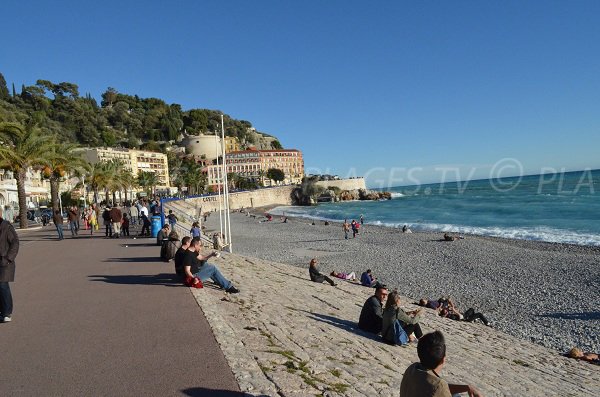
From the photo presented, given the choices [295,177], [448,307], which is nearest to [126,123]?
[295,177]

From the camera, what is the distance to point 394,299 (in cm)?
755

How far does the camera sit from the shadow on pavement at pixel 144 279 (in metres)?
9.05

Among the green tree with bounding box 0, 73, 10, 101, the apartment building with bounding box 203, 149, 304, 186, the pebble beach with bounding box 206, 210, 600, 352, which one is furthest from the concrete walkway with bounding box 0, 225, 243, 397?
the apartment building with bounding box 203, 149, 304, 186

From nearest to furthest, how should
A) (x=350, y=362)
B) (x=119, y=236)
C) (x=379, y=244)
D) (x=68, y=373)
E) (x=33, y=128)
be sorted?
1. (x=68, y=373)
2. (x=350, y=362)
3. (x=119, y=236)
4. (x=33, y=128)
5. (x=379, y=244)

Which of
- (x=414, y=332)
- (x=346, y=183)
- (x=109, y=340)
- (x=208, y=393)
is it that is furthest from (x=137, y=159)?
(x=208, y=393)

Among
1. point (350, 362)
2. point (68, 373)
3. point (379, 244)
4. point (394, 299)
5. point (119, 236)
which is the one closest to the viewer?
point (68, 373)

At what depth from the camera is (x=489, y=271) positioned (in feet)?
62.2

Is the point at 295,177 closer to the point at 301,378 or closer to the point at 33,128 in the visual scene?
the point at 33,128

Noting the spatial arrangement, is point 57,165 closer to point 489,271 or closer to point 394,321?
point 489,271

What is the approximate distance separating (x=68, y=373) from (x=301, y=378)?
2.45 metres

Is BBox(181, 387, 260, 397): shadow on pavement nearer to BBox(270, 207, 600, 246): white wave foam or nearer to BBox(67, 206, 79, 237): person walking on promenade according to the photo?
BBox(67, 206, 79, 237): person walking on promenade

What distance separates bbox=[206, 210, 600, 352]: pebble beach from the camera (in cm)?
1160

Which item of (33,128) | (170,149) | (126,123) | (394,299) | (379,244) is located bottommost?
(379,244)

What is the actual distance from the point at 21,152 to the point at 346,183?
9288 centimetres
